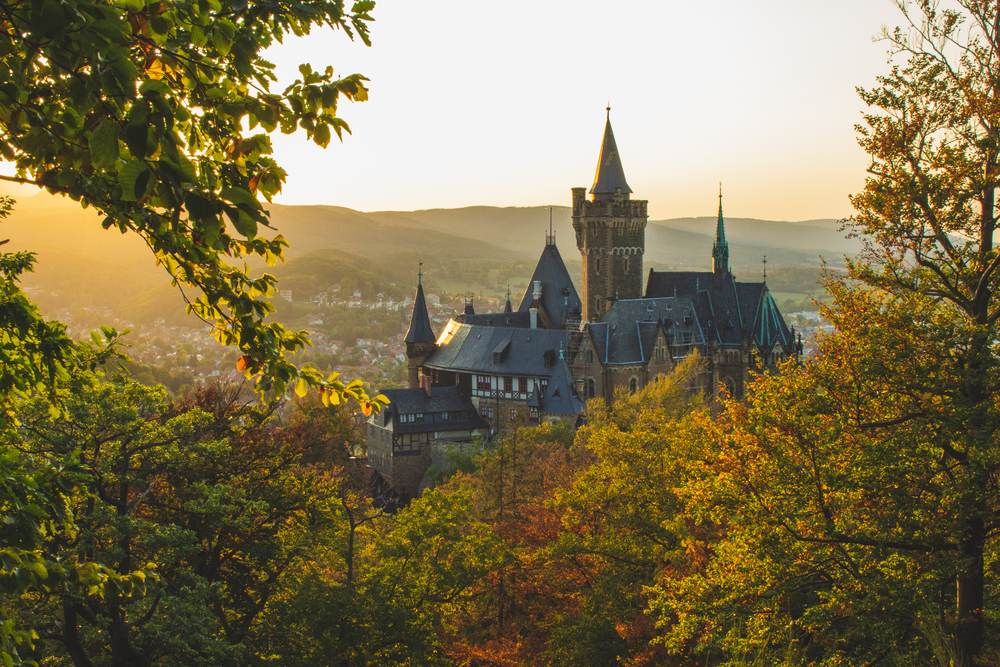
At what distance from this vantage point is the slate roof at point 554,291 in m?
75.2

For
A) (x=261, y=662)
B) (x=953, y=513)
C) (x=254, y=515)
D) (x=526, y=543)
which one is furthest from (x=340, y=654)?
(x=526, y=543)

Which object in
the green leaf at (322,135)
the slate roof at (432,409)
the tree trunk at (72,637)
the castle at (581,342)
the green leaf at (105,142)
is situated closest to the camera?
the green leaf at (105,142)

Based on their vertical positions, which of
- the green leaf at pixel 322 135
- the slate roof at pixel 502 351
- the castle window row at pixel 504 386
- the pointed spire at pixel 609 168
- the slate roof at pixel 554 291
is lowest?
the castle window row at pixel 504 386

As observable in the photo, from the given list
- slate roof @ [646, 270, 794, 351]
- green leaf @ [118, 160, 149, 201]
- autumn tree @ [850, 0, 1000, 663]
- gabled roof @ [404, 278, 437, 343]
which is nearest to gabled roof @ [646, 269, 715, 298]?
slate roof @ [646, 270, 794, 351]

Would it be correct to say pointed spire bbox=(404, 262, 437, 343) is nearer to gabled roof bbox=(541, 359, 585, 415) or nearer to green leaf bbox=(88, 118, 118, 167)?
gabled roof bbox=(541, 359, 585, 415)

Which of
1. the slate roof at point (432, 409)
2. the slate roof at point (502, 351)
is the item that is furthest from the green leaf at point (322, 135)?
the slate roof at point (502, 351)

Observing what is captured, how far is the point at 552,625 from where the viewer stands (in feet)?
69.4

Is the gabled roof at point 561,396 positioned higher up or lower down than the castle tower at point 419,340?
lower down

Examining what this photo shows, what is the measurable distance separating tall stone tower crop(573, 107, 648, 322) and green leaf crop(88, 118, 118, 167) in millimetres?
66942

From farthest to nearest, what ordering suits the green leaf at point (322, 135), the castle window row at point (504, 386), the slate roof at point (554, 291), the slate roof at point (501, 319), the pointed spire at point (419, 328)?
1. the slate roof at point (554, 291)
2. the slate roof at point (501, 319)
3. the pointed spire at point (419, 328)
4. the castle window row at point (504, 386)
5. the green leaf at point (322, 135)

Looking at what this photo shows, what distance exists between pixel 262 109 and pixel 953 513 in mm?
10558

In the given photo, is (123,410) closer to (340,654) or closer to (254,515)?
(254,515)

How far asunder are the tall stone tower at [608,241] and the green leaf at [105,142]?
66942 mm

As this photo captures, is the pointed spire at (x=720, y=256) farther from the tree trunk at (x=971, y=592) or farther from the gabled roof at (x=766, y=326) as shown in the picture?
the tree trunk at (x=971, y=592)
